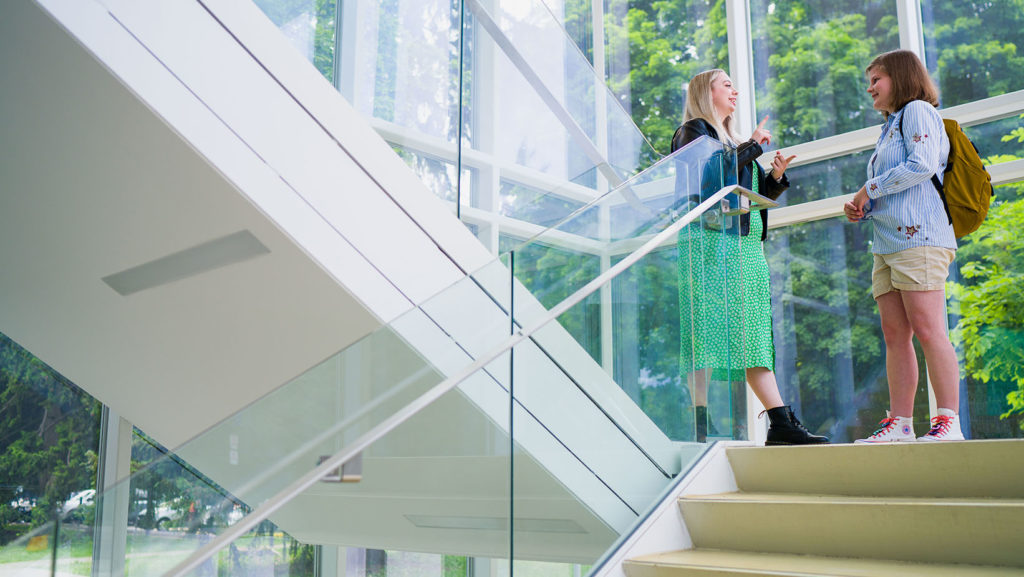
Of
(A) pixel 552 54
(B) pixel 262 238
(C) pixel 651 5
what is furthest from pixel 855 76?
(B) pixel 262 238

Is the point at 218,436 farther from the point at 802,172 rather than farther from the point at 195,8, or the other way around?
the point at 802,172

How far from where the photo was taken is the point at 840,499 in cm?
266

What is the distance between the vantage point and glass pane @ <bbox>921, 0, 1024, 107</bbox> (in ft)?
17.4

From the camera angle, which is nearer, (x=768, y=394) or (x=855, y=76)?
(x=768, y=394)

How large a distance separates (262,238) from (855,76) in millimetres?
4541

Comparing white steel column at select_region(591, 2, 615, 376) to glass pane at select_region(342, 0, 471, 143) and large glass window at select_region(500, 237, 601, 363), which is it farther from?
glass pane at select_region(342, 0, 471, 143)

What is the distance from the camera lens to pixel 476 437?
94.3 inches

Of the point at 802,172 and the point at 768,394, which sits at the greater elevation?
the point at 802,172

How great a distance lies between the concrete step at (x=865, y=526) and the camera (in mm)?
2279

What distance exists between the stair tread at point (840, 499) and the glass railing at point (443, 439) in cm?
20

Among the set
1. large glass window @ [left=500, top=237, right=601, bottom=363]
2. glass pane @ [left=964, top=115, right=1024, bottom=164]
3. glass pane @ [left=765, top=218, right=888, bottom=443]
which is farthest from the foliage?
glass pane @ [left=964, top=115, right=1024, bottom=164]

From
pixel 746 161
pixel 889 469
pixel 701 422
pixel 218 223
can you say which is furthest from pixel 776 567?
pixel 218 223

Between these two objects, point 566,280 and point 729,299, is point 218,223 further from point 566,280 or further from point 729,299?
point 729,299

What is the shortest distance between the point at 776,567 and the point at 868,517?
352mm
